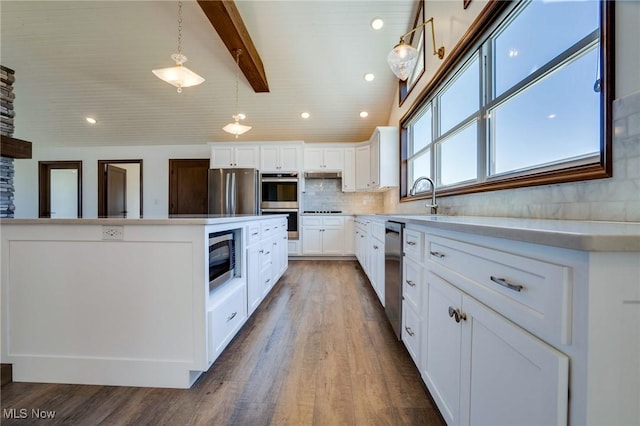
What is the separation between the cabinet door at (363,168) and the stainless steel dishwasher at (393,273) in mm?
3126

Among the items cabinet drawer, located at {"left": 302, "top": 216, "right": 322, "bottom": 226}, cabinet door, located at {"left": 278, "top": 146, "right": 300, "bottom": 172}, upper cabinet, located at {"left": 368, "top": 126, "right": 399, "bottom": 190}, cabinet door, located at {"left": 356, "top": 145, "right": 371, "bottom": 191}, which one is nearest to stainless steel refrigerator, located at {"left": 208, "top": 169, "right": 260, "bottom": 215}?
cabinet door, located at {"left": 278, "top": 146, "right": 300, "bottom": 172}

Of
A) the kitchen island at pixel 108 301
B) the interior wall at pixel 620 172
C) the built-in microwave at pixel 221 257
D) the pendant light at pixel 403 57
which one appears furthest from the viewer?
the pendant light at pixel 403 57

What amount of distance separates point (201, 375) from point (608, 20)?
95.6 inches

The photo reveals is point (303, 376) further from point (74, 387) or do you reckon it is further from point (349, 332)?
point (74, 387)

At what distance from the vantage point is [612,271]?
0.49 meters

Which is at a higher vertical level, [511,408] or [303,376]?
[511,408]

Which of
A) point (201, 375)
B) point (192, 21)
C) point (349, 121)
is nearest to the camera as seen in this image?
point (201, 375)

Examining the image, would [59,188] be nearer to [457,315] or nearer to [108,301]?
[108,301]

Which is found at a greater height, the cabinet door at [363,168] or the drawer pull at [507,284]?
the cabinet door at [363,168]

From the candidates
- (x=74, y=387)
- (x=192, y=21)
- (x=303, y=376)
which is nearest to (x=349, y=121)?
(x=192, y=21)

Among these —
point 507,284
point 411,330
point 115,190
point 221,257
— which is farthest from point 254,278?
point 115,190

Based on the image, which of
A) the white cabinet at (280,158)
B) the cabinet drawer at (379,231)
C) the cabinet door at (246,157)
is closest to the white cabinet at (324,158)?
the white cabinet at (280,158)

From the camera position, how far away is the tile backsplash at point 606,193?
872mm

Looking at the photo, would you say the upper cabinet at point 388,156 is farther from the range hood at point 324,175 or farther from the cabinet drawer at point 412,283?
the cabinet drawer at point 412,283
